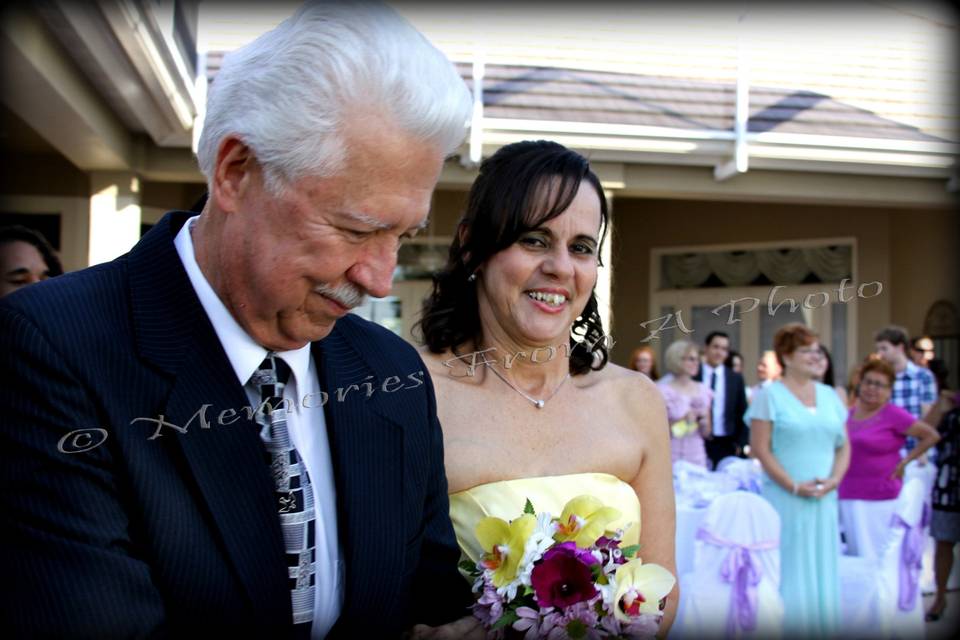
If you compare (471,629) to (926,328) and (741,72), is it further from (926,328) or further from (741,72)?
(926,328)

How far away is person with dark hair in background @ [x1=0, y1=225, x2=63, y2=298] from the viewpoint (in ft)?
11.4

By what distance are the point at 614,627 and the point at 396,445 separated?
25.8 inches

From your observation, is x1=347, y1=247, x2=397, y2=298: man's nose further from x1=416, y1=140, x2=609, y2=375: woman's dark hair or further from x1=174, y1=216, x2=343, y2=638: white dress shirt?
x1=416, y1=140, x2=609, y2=375: woman's dark hair

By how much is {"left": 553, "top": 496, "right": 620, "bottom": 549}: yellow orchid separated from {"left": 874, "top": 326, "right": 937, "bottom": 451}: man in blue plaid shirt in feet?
23.3

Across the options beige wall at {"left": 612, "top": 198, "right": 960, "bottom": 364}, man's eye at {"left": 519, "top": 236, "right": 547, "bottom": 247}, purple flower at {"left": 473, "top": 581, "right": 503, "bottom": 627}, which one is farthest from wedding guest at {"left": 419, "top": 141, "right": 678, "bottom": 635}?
beige wall at {"left": 612, "top": 198, "right": 960, "bottom": 364}

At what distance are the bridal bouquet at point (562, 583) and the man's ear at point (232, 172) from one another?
3.37 ft

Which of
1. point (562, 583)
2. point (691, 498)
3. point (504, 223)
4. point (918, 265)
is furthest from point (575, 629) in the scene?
point (918, 265)

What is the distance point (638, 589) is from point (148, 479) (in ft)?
3.76

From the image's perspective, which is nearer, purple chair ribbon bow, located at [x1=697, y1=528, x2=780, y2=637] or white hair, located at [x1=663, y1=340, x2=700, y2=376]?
purple chair ribbon bow, located at [x1=697, y1=528, x2=780, y2=637]

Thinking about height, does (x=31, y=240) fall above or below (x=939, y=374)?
above

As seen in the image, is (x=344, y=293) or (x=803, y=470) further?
(x=803, y=470)

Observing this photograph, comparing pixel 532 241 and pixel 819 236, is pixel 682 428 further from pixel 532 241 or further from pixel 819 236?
pixel 819 236

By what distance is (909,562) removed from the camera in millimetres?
6875

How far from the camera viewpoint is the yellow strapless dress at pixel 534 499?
95.5 inches
